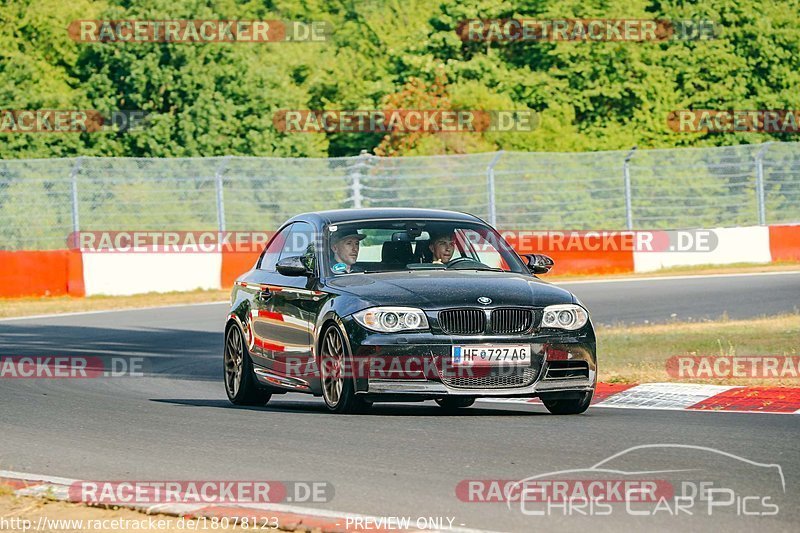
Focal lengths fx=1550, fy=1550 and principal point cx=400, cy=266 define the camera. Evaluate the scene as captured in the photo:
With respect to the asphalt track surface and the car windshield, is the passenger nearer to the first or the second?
the car windshield

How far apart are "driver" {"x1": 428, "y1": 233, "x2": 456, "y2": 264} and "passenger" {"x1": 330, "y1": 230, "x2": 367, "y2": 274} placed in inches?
21.0

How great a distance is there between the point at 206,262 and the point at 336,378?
1791 centimetres

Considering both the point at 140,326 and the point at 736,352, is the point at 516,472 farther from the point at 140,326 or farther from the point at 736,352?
the point at 140,326

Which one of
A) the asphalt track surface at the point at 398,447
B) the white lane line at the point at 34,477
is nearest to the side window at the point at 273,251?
the asphalt track surface at the point at 398,447

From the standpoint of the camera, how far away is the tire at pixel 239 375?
12.4 metres

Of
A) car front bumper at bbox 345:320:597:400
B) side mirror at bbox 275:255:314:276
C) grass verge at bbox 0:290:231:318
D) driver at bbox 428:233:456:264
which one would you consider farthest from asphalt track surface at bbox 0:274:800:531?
grass verge at bbox 0:290:231:318

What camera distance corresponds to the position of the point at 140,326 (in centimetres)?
2180

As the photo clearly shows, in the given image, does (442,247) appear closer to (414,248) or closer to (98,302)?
(414,248)

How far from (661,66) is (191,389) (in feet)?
134

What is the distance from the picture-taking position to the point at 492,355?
33.6ft

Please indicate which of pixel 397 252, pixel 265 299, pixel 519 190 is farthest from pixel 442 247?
pixel 519 190

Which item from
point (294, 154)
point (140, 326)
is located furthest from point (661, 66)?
point (140, 326)

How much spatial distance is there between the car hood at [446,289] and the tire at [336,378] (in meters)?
0.35

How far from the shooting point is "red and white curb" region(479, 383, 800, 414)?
11.3m
